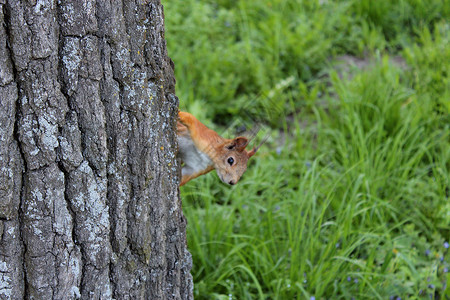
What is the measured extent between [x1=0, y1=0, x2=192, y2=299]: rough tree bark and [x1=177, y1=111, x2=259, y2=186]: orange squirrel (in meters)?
0.13

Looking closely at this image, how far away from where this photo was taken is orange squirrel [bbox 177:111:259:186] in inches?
66.1

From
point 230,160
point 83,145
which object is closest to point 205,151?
point 230,160

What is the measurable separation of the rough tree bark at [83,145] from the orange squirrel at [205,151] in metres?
0.13

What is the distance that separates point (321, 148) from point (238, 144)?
5.31ft

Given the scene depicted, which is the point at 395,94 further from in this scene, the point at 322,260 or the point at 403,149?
the point at 322,260

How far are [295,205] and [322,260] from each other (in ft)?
1.52

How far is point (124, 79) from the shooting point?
1.35 metres

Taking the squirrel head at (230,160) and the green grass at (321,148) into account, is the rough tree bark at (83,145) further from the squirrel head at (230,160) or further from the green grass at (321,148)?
the green grass at (321,148)

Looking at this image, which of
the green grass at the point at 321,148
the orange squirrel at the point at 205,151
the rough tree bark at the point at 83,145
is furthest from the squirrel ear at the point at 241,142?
the green grass at the point at 321,148

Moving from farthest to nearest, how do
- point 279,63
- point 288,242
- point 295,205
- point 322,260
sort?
point 279,63, point 295,205, point 288,242, point 322,260

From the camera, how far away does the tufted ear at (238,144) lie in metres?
1.66

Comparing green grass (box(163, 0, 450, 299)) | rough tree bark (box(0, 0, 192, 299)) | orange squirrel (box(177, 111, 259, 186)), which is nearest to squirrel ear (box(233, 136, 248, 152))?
orange squirrel (box(177, 111, 259, 186))

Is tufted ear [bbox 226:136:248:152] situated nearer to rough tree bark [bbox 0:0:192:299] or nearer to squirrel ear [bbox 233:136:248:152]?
squirrel ear [bbox 233:136:248:152]

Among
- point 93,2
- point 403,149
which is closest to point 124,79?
point 93,2
